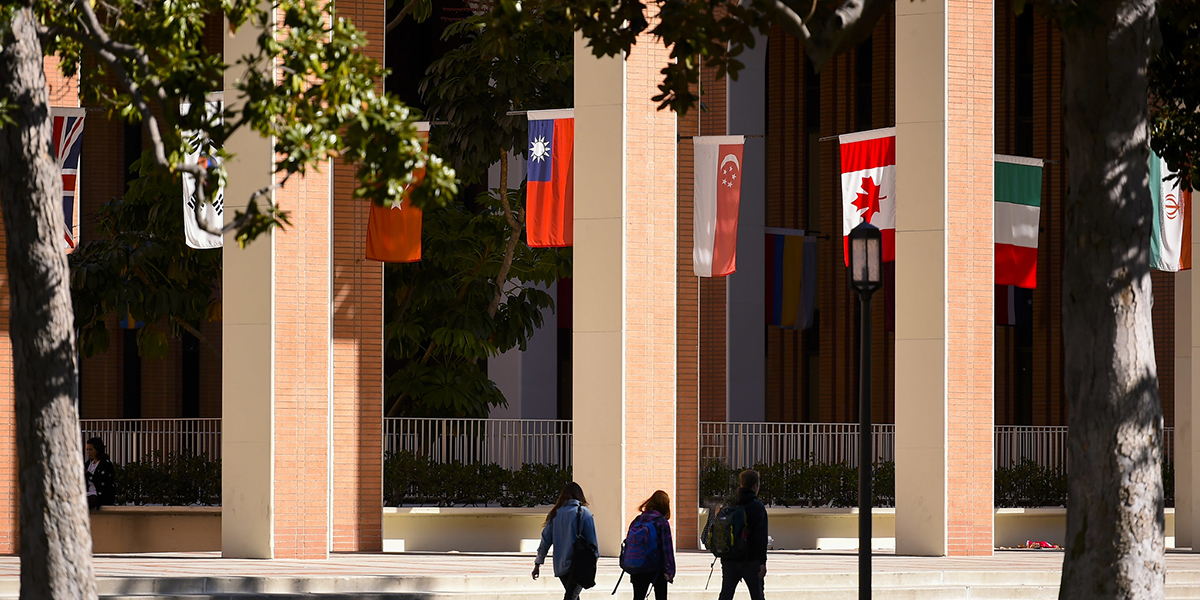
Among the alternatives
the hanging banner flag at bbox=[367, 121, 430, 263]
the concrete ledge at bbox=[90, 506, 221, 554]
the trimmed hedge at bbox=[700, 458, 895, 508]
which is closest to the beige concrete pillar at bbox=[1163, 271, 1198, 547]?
the trimmed hedge at bbox=[700, 458, 895, 508]

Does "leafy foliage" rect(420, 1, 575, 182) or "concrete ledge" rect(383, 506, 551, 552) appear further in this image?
"leafy foliage" rect(420, 1, 575, 182)

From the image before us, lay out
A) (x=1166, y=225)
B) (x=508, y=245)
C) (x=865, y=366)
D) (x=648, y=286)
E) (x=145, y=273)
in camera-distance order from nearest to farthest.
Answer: (x=865, y=366) < (x=648, y=286) < (x=1166, y=225) < (x=145, y=273) < (x=508, y=245)

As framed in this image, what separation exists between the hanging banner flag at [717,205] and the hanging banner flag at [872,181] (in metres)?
1.50

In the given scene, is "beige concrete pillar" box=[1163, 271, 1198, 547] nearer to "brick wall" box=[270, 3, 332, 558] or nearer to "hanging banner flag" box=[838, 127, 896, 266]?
"hanging banner flag" box=[838, 127, 896, 266]

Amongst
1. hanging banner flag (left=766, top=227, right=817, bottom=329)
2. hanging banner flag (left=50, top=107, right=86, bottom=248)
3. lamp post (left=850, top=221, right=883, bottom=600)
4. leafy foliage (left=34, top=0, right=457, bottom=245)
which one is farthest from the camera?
hanging banner flag (left=766, top=227, right=817, bottom=329)

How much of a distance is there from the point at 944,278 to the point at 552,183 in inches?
205

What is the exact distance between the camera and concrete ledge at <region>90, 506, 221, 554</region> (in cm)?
2119

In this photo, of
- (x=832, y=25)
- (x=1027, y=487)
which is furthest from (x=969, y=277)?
(x=832, y=25)

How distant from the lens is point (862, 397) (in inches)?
440

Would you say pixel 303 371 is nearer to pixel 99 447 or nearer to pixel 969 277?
pixel 99 447

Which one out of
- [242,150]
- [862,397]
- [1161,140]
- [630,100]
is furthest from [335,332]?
[1161,140]

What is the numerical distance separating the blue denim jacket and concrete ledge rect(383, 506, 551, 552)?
8991 millimetres

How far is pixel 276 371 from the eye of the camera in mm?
17438

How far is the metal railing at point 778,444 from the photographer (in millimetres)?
22953
